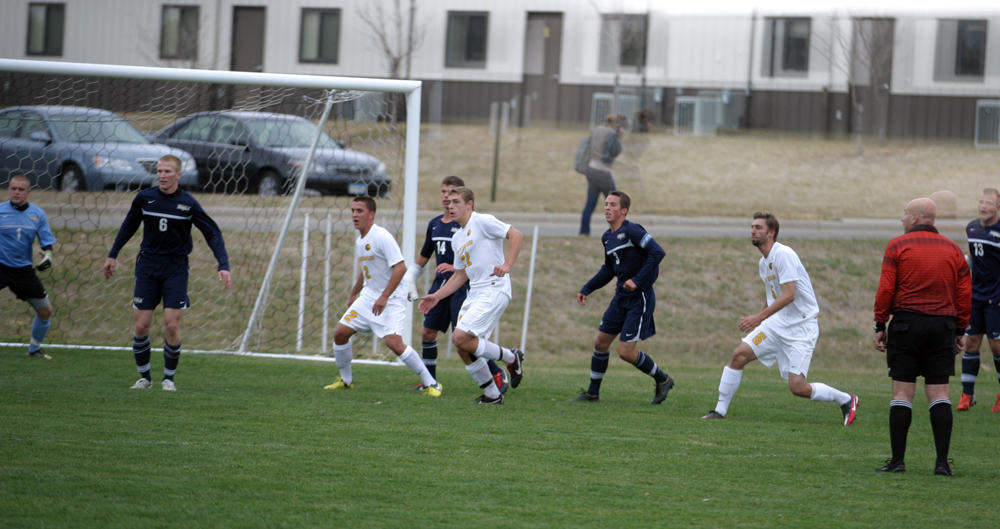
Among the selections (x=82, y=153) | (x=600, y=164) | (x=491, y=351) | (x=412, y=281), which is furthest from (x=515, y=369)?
(x=82, y=153)

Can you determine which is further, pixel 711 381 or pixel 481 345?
pixel 711 381

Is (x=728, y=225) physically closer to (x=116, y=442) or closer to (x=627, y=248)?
(x=627, y=248)

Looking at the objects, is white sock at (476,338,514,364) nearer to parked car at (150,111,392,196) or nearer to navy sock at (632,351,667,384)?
navy sock at (632,351,667,384)

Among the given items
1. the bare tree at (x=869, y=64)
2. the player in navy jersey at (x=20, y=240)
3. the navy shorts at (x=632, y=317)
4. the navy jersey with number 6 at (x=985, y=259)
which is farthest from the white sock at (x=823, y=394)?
the bare tree at (x=869, y=64)

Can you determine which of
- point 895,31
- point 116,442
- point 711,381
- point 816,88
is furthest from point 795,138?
point 116,442

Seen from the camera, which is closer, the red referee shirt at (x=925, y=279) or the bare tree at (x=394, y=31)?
the red referee shirt at (x=925, y=279)

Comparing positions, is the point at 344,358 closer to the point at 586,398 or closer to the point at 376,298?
the point at 376,298

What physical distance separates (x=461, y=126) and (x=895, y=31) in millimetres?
13545

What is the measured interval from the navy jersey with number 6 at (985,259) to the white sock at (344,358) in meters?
6.07

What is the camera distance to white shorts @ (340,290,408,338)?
26.0ft

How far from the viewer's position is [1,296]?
493 inches

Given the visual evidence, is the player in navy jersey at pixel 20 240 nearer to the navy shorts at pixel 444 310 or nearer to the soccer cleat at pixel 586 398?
the navy shorts at pixel 444 310

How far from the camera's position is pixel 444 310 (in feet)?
28.8

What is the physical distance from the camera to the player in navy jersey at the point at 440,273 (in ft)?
27.0
